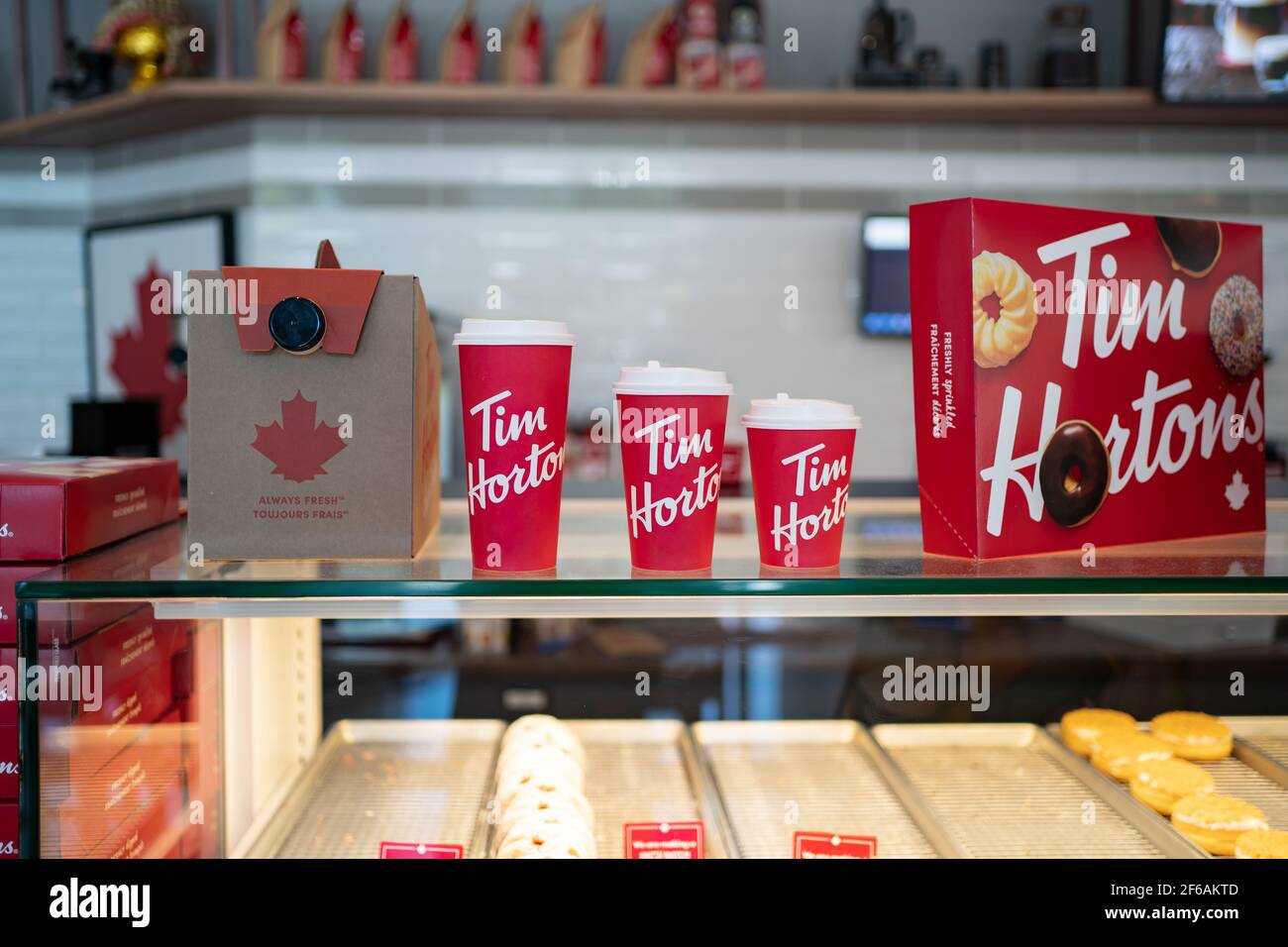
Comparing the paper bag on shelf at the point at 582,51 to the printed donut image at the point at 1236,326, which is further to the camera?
the paper bag on shelf at the point at 582,51

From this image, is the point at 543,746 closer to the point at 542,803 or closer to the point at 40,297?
the point at 542,803

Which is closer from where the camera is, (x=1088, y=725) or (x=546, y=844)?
(x=546, y=844)

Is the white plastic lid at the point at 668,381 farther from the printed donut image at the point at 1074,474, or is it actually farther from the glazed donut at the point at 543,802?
the glazed donut at the point at 543,802

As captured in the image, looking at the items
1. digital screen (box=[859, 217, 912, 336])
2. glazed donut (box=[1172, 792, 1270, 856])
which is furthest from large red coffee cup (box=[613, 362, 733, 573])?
digital screen (box=[859, 217, 912, 336])

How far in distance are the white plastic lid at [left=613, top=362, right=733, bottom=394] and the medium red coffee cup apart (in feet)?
0.16

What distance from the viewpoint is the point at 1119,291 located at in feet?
3.05

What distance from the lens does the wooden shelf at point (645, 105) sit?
336 cm

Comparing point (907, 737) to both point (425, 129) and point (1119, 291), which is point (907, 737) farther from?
point (425, 129)

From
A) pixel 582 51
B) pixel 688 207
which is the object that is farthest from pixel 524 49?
pixel 688 207

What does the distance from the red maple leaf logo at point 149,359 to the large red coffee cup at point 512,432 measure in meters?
3.34

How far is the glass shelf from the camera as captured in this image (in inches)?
30.3

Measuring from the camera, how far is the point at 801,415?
82 cm

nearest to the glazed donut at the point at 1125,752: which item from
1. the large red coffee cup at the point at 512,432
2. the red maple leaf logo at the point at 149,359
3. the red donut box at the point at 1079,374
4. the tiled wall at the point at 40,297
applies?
the red donut box at the point at 1079,374

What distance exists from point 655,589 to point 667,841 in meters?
0.43
